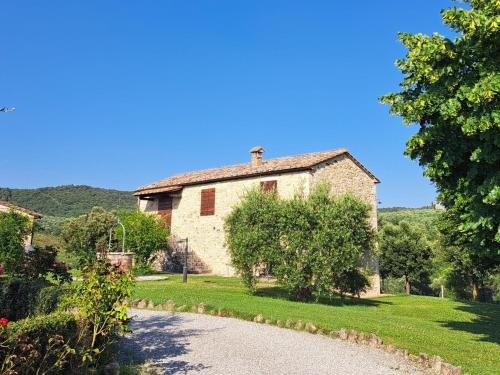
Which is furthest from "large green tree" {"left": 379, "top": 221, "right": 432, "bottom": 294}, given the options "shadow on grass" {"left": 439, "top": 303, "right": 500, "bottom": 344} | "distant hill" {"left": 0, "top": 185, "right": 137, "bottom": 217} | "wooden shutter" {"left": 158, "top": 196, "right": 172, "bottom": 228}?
"distant hill" {"left": 0, "top": 185, "right": 137, "bottom": 217}

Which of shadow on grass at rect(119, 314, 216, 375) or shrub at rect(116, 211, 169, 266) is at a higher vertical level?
shrub at rect(116, 211, 169, 266)

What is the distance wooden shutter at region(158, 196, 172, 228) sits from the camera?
3256 cm

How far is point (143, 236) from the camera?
29.1 metres

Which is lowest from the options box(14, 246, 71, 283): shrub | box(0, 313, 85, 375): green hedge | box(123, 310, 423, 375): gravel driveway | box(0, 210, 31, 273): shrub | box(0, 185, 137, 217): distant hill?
box(123, 310, 423, 375): gravel driveway

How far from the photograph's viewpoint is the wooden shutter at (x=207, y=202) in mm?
29500

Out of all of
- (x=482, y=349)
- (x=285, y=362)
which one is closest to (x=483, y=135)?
(x=482, y=349)

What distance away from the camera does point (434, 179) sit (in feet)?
35.2

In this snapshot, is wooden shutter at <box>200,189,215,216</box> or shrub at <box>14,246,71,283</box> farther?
wooden shutter at <box>200,189,215,216</box>

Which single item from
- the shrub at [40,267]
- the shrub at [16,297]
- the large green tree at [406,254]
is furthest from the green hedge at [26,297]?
the large green tree at [406,254]

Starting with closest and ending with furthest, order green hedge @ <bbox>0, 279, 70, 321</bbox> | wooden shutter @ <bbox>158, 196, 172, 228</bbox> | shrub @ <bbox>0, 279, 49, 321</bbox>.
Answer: green hedge @ <bbox>0, 279, 70, 321</bbox>
shrub @ <bbox>0, 279, 49, 321</bbox>
wooden shutter @ <bbox>158, 196, 172, 228</bbox>

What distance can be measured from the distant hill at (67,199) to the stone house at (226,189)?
130 ft

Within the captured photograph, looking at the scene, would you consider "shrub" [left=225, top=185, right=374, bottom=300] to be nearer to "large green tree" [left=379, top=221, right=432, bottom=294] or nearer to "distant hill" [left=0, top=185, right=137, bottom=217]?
"large green tree" [left=379, top=221, right=432, bottom=294]

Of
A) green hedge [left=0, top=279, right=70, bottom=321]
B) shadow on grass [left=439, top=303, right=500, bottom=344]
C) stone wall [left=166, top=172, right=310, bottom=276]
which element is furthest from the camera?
stone wall [left=166, top=172, right=310, bottom=276]

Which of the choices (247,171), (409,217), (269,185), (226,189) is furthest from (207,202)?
(409,217)
